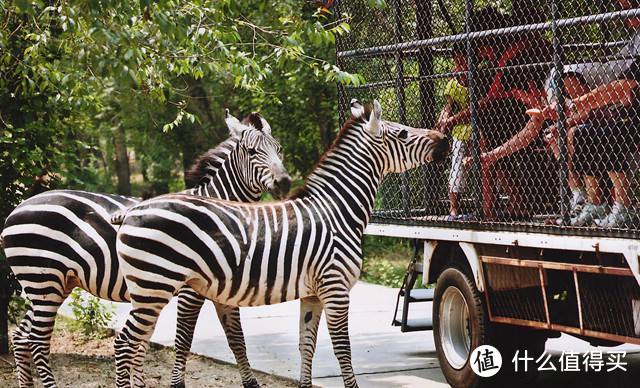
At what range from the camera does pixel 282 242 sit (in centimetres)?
737

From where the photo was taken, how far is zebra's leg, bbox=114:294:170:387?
272 inches

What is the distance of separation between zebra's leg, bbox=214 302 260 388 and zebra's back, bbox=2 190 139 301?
41.8 inches

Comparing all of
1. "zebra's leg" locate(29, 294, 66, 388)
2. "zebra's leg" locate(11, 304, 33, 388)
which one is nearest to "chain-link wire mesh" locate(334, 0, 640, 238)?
"zebra's leg" locate(29, 294, 66, 388)

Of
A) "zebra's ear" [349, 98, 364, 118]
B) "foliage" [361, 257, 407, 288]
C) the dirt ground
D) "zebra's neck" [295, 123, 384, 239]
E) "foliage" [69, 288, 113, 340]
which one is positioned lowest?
the dirt ground

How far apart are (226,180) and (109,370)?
2286mm

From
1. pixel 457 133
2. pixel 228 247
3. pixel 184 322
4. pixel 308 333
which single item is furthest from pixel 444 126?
pixel 184 322

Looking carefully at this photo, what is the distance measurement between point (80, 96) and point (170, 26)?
411 cm

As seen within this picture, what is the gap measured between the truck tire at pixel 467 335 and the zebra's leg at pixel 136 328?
240 centimetres

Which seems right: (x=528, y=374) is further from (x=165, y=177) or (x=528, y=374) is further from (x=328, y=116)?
(x=165, y=177)

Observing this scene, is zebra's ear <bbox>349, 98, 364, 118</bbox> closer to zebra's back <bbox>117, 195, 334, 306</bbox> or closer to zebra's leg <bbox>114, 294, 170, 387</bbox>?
zebra's back <bbox>117, 195, 334, 306</bbox>

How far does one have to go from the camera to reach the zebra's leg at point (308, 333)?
8.01 metres

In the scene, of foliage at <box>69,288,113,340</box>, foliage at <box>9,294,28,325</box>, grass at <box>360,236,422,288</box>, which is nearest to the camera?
foliage at <box>9,294,28,325</box>

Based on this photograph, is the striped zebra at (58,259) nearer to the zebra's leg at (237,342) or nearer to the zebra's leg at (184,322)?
the zebra's leg at (184,322)

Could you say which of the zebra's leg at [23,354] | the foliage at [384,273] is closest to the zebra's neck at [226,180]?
the zebra's leg at [23,354]
